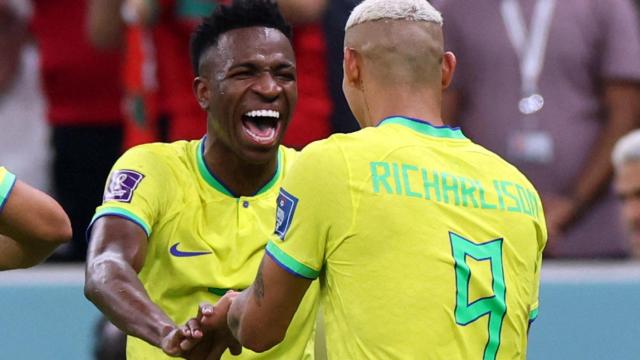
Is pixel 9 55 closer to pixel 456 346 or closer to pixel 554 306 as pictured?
pixel 554 306

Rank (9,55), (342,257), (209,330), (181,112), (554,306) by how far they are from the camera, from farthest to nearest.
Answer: (9,55) < (181,112) < (554,306) < (209,330) < (342,257)

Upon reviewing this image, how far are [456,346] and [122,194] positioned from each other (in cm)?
122

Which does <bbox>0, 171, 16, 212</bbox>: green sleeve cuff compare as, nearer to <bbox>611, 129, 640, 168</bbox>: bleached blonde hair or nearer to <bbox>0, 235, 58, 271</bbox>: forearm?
<bbox>0, 235, 58, 271</bbox>: forearm

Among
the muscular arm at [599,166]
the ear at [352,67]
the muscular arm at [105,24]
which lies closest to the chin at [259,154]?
the ear at [352,67]

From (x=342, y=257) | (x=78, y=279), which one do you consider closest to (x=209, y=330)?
(x=342, y=257)

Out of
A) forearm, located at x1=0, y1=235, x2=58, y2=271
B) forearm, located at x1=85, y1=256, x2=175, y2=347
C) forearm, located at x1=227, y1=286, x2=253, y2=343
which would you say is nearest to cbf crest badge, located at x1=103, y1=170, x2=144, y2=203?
forearm, located at x1=85, y1=256, x2=175, y2=347

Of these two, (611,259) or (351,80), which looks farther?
(611,259)

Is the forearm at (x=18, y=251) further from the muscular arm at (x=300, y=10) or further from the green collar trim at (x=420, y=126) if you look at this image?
the muscular arm at (x=300, y=10)

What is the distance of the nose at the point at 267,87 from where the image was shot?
16.5 feet

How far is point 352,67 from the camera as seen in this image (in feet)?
14.5

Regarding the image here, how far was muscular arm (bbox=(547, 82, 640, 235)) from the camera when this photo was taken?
286 inches

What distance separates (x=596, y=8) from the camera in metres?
7.42

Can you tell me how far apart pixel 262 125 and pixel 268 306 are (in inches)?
40.4

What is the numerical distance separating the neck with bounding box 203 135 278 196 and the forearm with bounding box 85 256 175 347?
60 cm
